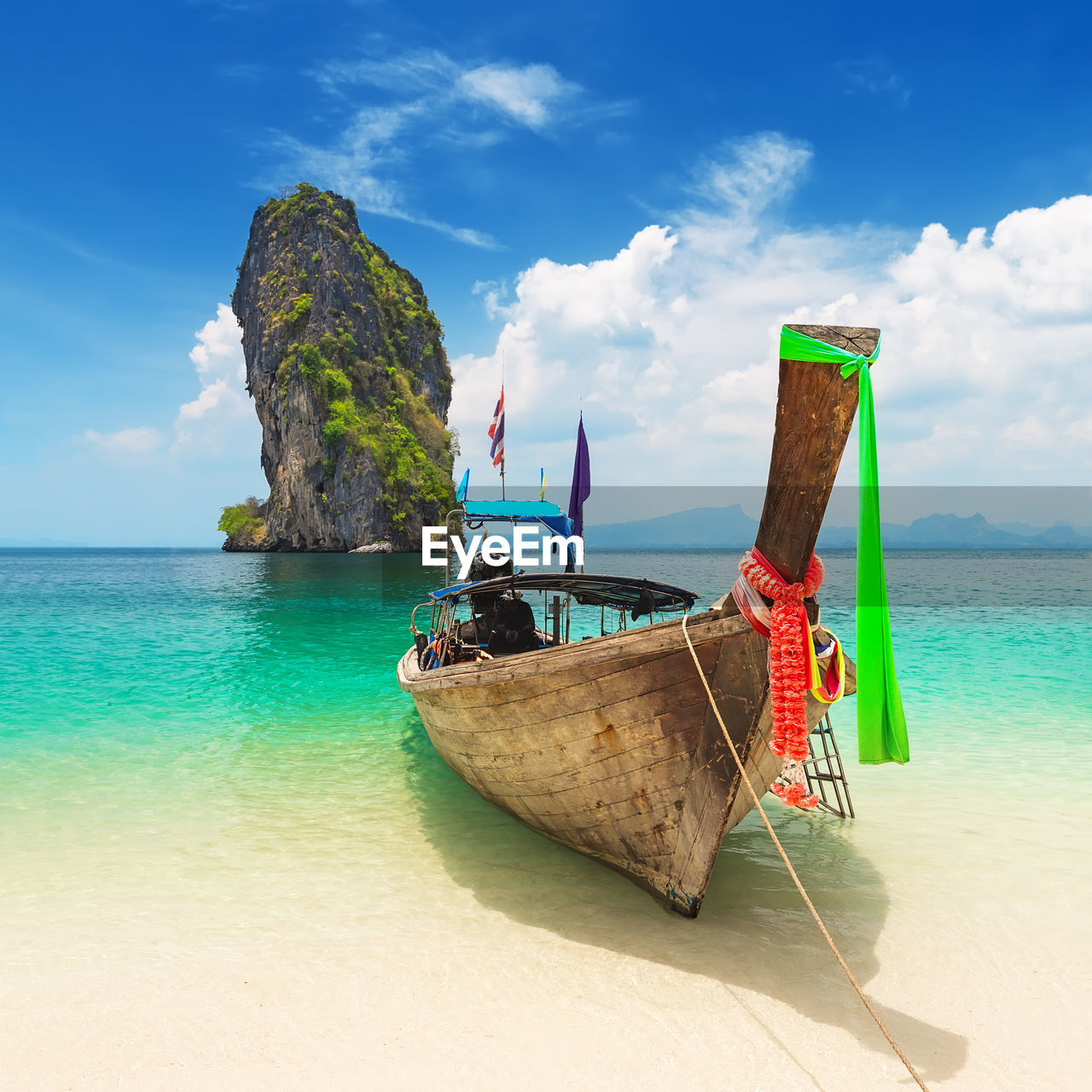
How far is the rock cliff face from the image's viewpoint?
215ft

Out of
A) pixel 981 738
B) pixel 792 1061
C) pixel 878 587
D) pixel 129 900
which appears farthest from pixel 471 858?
pixel 981 738

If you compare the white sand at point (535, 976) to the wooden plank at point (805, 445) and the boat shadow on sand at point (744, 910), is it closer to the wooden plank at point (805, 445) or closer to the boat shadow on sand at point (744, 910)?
the boat shadow on sand at point (744, 910)

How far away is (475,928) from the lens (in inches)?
189

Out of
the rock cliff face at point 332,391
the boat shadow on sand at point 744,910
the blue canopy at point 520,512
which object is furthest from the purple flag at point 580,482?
the rock cliff face at point 332,391

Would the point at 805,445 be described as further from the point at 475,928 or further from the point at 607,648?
the point at 475,928

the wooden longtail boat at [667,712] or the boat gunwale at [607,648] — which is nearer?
the wooden longtail boat at [667,712]

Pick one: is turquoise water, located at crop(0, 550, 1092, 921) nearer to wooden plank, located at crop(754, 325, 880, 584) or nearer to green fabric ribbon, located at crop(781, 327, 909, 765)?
green fabric ribbon, located at crop(781, 327, 909, 765)

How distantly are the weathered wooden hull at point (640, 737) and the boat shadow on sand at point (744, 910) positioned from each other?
12.5 inches

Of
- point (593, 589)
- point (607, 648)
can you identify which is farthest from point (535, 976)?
point (593, 589)

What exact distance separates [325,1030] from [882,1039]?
10.1ft

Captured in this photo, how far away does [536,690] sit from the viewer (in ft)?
15.2

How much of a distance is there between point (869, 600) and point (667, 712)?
1410mm

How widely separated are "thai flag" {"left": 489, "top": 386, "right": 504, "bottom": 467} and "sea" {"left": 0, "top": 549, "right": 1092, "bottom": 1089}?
629 centimetres

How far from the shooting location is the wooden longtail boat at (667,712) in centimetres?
351
